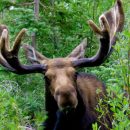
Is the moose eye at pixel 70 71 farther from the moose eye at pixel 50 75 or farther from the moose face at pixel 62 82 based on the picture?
the moose eye at pixel 50 75

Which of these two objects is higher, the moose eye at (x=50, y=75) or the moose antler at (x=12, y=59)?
the moose antler at (x=12, y=59)

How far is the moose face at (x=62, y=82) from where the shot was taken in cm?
681

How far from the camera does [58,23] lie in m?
11.5

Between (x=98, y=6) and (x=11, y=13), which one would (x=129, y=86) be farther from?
(x=98, y=6)

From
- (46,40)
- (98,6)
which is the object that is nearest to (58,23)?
(46,40)

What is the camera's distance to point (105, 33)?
7.52 metres

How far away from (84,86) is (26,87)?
108 inches

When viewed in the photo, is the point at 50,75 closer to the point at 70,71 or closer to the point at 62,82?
the point at 70,71

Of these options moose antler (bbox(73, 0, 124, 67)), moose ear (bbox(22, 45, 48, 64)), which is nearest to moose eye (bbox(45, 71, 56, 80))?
moose antler (bbox(73, 0, 124, 67))

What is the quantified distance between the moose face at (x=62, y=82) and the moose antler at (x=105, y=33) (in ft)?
0.92

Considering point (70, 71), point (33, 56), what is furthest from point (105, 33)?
point (33, 56)

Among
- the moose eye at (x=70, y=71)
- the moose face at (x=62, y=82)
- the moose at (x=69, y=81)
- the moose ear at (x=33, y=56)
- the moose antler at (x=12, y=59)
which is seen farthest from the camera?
the moose ear at (x=33, y=56)

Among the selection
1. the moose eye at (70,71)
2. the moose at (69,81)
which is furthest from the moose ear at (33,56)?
the moose eye at (70,71)

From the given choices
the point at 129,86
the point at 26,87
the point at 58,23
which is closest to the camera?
the point at 129,86
